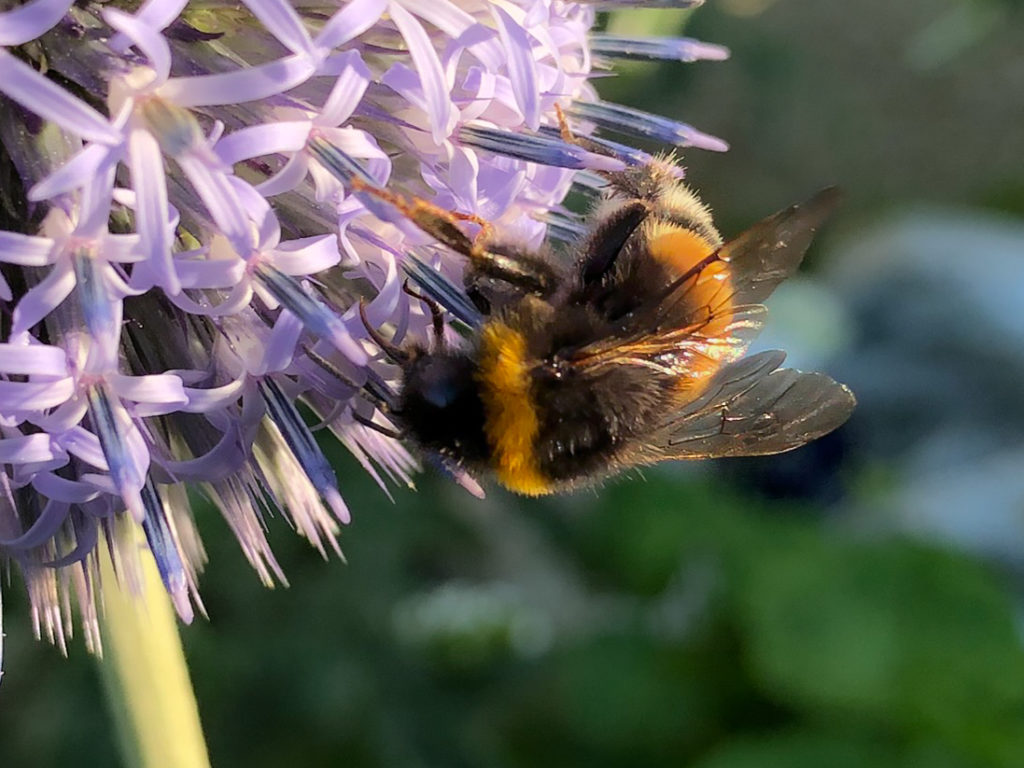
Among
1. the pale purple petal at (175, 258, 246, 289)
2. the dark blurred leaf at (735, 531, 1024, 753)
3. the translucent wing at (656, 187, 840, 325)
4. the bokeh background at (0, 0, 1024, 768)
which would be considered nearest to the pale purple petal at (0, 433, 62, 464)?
the pale purple petal at (175, 258, 246, 289)

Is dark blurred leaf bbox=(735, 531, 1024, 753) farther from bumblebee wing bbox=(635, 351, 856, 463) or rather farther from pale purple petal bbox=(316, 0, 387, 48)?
pale purple petal bbox=(316, 0, 387, 48)

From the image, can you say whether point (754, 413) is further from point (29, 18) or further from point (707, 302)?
point (29, 18)

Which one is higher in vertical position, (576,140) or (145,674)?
(576,140)

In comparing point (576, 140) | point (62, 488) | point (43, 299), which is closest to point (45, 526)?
point (62, 488)

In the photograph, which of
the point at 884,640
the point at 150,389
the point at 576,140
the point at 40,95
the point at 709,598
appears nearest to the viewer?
the point at 40,95

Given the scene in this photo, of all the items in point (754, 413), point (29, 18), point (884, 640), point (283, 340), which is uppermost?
point (29, 18)

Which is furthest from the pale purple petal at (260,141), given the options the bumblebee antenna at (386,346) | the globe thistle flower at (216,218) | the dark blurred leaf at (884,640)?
the dark blurred leaf at (884,640)

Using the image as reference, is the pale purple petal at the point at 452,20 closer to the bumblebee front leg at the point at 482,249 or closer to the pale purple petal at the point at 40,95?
the bumblebee front leg at the point at 482,249

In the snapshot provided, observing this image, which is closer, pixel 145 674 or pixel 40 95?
pixel 40 95
